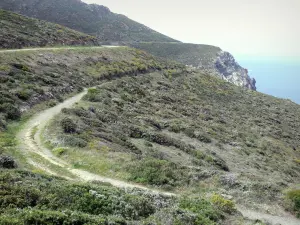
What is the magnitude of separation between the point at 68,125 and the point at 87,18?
138 metres

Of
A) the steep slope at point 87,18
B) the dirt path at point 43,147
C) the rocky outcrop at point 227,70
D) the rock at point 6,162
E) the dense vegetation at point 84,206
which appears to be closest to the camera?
the dense vegetation at point 84,206

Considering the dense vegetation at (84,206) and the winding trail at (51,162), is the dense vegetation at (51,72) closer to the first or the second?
the winding trail at (51,162)

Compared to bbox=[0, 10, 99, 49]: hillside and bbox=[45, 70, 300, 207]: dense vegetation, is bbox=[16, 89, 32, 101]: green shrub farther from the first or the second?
bbox=[0, 10, 99, 49]: hillside

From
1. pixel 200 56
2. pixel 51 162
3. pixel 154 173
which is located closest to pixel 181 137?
pixel 154 173

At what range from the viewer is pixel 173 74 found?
73000 mm

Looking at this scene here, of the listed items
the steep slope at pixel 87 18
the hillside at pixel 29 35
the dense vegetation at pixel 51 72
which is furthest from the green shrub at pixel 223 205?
the steep slope at pixel 87 18

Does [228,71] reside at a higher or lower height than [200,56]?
lower

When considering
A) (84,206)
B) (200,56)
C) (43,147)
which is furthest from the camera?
(200,56)

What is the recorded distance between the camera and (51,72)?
137ft

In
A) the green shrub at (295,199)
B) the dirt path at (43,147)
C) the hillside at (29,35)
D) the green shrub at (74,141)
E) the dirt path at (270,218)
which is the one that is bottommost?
the dirt path at (43,147)

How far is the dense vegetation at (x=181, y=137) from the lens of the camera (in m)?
18.1

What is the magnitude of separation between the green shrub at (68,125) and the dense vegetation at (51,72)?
4372 mm

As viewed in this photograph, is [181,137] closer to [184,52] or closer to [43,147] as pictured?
[43,147]

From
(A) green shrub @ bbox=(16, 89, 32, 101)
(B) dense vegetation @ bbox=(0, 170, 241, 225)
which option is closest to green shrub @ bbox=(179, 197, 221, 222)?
(B) dense vegetation @ bbox=(0, 170, 241, 225)
